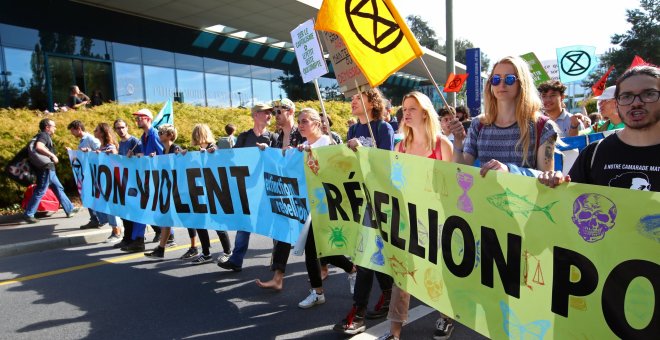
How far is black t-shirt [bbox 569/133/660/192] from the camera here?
6.87ft

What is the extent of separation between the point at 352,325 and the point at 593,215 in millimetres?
2217

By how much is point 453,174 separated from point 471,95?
941 centimetres

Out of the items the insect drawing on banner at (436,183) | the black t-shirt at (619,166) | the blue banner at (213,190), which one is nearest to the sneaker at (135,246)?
the blue banner at (213,190)

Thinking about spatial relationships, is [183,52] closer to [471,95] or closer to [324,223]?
[471,95]

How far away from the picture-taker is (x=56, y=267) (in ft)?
20.0

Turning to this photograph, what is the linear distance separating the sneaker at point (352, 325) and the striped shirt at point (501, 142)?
1592 millimetres

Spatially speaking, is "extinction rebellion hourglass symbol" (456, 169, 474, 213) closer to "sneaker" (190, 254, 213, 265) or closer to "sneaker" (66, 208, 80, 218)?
"sneaker" (190, 254, 213, 265)

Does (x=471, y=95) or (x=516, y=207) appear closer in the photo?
(x=516, y=207)

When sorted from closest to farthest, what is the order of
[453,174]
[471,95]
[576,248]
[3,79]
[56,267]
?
1. [576,248]
2. [453,174]
3. [56,267]
4. [471,95]
5. [3,79]

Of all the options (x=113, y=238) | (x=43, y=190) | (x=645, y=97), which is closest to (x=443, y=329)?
(x=645, y=97)

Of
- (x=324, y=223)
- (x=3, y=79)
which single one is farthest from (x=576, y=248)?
(x=3, y=79)

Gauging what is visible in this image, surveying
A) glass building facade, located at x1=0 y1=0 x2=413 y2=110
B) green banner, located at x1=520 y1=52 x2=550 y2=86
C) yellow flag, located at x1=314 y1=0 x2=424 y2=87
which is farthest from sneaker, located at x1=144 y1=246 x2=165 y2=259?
glass building facade, located at x1=0 y1=0 x2=413 y2=110

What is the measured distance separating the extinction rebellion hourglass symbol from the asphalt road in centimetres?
157

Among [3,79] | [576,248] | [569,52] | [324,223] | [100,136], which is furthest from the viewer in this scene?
[3,79]
